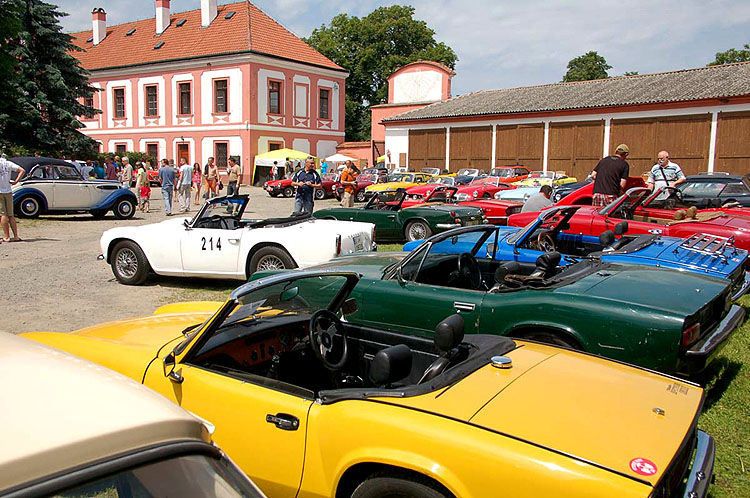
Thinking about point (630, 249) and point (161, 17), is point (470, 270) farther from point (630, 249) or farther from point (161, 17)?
point (161, 17)

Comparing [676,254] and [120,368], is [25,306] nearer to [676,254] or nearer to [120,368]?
[120,368]

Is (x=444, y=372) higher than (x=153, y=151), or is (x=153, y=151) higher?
(x=153, y=151)

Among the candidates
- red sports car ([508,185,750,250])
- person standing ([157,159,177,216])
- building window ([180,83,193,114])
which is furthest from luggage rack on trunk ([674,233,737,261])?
building window ([180,83,193,114])

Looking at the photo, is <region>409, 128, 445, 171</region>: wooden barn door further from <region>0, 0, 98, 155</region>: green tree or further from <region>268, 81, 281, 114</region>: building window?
<region>0, 0, 98, 155</region>: green tree

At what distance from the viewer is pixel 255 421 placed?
2.91m

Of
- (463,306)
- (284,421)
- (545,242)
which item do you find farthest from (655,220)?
(284,421)

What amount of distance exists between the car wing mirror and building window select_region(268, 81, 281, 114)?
1475 inches

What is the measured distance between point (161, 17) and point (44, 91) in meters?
16.7

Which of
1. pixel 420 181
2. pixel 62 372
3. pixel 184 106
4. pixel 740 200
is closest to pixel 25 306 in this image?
pixel 62 372

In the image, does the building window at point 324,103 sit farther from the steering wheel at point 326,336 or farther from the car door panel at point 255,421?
the car door panel at point 255,421

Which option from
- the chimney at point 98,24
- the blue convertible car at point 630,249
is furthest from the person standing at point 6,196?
the chimney at point 98,24

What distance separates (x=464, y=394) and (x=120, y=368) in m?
2.02

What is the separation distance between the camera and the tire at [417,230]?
12.1m

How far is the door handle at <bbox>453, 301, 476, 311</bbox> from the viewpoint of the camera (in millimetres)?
4719
